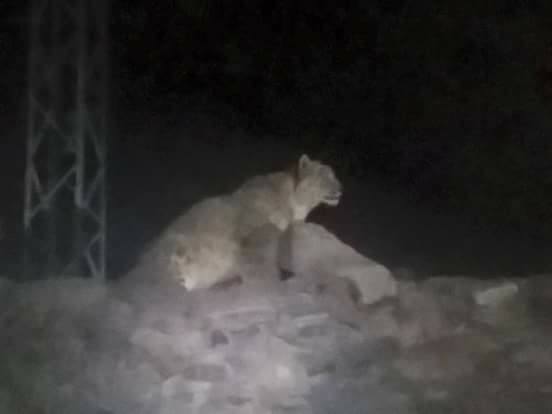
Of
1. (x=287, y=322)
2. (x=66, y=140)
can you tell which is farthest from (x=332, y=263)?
(x=66, y=140)

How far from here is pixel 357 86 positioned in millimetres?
2906

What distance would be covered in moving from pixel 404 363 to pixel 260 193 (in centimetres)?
48

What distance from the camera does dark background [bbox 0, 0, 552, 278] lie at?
9.37 feet

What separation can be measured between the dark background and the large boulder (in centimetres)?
18

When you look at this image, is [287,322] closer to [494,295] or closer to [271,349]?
[271,349]

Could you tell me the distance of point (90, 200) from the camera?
9.27 feet

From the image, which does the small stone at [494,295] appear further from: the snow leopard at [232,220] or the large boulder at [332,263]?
the snow leopard at [232,220]

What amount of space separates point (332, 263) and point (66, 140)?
23.6 inches

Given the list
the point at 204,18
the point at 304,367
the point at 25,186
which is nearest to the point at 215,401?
the point at 304,367

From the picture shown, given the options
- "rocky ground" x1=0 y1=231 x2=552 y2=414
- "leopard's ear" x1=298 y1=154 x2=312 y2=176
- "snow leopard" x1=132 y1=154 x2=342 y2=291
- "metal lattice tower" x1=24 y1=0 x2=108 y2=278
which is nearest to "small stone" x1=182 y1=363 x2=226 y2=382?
"rocky ground" x1=0 y1=231 x2=552 y2=414

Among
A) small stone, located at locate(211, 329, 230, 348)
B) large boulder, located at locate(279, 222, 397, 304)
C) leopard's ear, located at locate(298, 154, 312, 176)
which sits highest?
leopard's ear, located at locate(298, 154, 312, 176)

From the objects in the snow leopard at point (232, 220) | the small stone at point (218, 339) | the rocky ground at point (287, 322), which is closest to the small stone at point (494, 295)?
the rocky ground at point (287, 322)

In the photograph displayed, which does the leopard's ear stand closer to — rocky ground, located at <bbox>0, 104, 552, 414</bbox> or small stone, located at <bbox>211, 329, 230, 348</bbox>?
rocky ground, located at <bbox>0, 104, 552, 414</bbox>

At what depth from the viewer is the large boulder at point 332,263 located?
2.83 m
